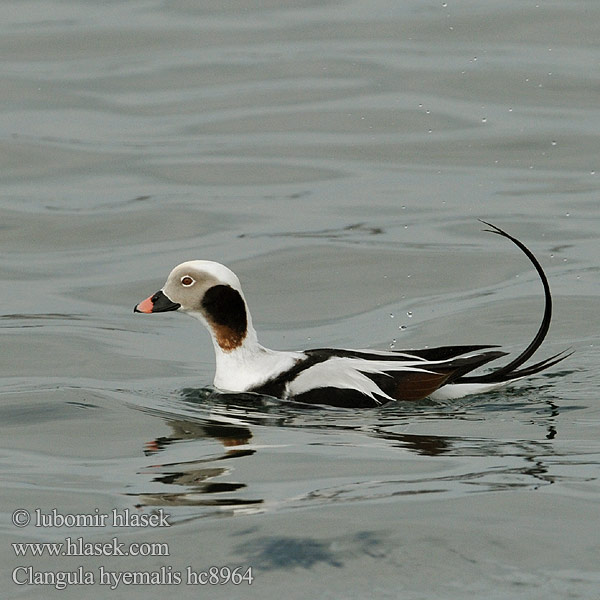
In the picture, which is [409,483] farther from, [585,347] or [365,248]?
[365,248]

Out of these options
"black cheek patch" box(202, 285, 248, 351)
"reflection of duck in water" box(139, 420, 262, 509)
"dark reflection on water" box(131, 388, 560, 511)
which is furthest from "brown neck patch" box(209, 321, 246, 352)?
"reflection of duck in water" box(139, 420, 262, 509)

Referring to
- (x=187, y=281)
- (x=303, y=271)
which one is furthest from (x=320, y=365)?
(x=303, y=271)

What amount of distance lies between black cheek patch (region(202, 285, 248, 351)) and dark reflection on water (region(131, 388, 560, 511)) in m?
0.31

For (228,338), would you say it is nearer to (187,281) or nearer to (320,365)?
(187,281)

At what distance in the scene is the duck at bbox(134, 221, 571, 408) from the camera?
7.81 metres

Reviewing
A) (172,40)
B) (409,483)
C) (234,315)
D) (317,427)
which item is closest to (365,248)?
(234,315)

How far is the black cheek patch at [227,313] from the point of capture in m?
8.22

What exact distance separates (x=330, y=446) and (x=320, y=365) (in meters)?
1.00

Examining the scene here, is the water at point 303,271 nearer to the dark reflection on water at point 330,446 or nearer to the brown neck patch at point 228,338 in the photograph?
the dark reflection on water at point 330,446

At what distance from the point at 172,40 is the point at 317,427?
13.4 meters

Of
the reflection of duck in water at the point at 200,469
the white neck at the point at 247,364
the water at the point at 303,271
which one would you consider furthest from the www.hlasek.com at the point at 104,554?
the white neck at the point at 247,364

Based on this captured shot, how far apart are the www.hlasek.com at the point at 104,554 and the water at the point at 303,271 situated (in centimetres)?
4

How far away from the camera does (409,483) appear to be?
241 inches

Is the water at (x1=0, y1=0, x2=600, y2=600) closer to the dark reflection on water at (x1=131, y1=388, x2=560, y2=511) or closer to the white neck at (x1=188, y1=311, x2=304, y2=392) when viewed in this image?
the dark reflection on water at (x1=131, y1=388, x2=560, y2=511)
